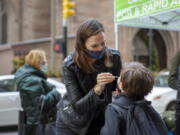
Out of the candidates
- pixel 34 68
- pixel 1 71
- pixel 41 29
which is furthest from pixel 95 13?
pixel 34 68

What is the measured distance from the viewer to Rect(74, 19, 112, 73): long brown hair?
255 cm

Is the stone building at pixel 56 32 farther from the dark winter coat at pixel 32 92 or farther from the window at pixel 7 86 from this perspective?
the dark winter coat at pixel 32 92

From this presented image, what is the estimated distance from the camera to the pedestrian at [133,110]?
2.26 m

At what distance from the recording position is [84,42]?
2.61 m

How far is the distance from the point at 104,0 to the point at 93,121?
20789mm

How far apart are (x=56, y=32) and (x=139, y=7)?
22.7m

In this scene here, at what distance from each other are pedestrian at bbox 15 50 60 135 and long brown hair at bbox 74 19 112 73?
1.90 meters

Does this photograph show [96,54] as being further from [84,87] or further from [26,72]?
[26,72]

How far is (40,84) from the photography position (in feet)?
15.7

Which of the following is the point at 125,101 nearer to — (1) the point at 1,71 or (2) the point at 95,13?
(2) the point at 95,13

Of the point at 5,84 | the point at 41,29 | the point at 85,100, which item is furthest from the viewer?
the point at 41,29

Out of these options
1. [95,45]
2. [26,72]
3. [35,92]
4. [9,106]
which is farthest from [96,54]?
[9,106]

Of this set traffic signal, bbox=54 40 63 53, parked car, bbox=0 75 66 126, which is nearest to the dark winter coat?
parked car, bbox=0 75 66 126

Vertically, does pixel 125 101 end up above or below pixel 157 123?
above
